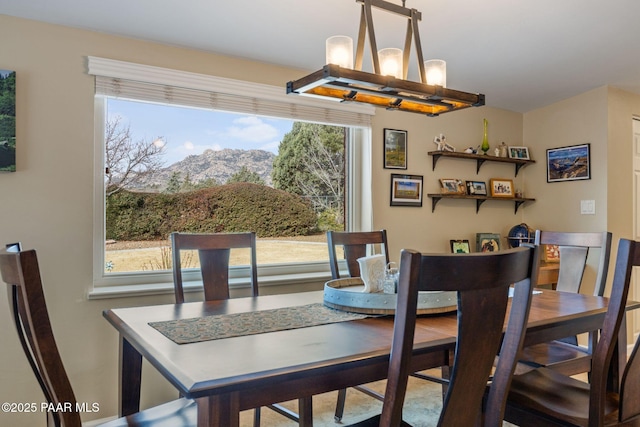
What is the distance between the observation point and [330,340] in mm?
1366

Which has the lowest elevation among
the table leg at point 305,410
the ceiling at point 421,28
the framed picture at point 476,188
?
the table leg at point 305,410

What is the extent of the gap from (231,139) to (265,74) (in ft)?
1.59

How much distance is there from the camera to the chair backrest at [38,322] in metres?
1.00

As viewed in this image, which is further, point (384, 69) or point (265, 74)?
point (265, 74)

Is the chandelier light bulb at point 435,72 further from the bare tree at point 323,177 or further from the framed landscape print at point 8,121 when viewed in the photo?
the framed landscape print at point 8,121

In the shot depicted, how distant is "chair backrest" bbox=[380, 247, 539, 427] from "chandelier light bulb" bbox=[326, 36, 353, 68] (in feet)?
3.26

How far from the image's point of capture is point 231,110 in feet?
9.39

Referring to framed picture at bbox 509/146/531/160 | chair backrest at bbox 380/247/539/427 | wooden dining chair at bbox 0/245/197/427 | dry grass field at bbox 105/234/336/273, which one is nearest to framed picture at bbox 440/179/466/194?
framed picture at bbox 509/146/531/160

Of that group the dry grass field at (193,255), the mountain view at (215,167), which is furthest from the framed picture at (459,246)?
the mountain view at (215,167)

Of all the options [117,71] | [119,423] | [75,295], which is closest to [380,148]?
[117,71]

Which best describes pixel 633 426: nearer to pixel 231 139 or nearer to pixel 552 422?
pixel 552 422

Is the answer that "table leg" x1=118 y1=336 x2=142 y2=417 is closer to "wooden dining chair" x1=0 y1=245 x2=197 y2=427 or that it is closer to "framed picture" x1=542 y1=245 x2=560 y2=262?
"wooden dining chair" x1=0 y1=245 x2=197 y2=427

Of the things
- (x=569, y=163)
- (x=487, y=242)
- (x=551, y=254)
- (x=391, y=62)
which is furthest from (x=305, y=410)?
(x=569, y=163)

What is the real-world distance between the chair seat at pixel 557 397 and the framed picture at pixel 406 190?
186cm
